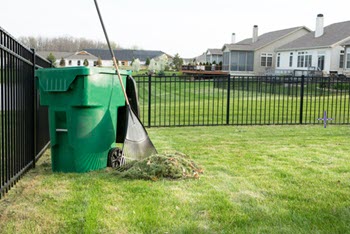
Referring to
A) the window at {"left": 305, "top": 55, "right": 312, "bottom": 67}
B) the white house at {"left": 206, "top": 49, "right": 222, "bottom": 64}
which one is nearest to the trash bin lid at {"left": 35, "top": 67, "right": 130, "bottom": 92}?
the window at {"left": 305, "top": 55, "right": 312, "bottom": 67}

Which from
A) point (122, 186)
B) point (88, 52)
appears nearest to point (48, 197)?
point (122, 186)

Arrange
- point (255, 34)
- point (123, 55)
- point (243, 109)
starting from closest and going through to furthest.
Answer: point (243, 109)
point (255, 34)
point (123, 55)

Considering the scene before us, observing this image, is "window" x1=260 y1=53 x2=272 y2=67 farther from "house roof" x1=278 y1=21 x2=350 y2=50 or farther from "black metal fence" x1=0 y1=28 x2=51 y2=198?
"black metal fence" x1=0 y1=28 x2=51 y2=198

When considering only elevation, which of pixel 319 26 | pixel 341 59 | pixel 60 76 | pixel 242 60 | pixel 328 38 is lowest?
pixel 60 76

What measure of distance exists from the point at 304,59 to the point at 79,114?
37.0 m

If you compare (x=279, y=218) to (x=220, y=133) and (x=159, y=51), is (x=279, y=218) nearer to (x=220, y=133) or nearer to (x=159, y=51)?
(x=220, y=133)

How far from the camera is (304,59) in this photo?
39.3 metres

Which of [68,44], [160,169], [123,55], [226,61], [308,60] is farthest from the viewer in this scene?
[68,44]

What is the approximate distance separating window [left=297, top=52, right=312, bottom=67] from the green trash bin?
116ft

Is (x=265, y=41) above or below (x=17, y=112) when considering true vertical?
above

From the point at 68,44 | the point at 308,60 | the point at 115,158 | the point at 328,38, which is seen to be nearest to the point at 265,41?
the point at 308,60

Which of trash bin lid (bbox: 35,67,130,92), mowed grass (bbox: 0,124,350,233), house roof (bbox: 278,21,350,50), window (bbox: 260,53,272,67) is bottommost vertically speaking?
mowed grass (bbox: 0,124,350,233)

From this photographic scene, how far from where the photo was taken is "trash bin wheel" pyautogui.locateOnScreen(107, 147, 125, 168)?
18.4ft

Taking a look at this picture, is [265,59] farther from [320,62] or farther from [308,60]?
[320,62]
